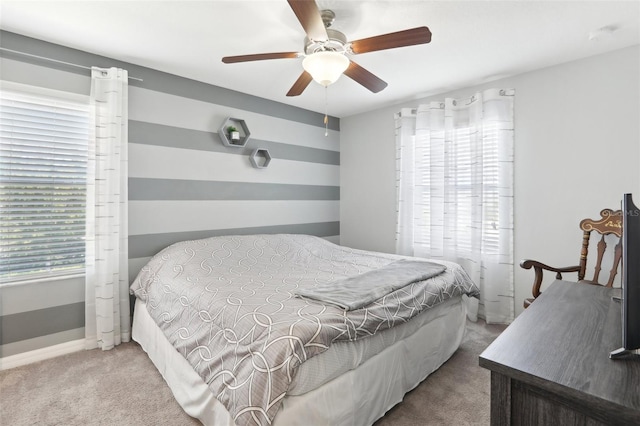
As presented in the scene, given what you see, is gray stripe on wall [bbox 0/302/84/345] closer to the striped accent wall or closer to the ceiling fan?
the striped accent wall

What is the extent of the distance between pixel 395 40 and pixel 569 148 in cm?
212

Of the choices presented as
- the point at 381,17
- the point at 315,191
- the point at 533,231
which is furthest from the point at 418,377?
the point at 315,191

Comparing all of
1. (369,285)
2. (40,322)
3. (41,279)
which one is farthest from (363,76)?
(40,322)

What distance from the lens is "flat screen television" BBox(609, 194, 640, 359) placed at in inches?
31.8

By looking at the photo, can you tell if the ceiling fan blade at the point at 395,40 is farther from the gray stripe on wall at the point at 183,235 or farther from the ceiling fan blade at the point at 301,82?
the gray stripe on wall at the point at 183,235

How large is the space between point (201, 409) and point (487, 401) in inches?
65.3

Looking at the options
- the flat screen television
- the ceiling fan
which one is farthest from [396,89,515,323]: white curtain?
the flat screen television

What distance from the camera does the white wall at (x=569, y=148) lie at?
100 inches

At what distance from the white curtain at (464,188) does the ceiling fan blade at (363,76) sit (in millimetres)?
1493

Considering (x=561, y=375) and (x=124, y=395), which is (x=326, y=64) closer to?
(x=561, y=375)

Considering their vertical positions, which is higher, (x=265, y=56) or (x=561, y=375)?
(x=265, y=56)

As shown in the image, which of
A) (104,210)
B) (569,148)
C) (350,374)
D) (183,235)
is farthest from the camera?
(183,235)

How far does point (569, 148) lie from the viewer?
280 centimetres

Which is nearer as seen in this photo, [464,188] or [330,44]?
[330,44]
